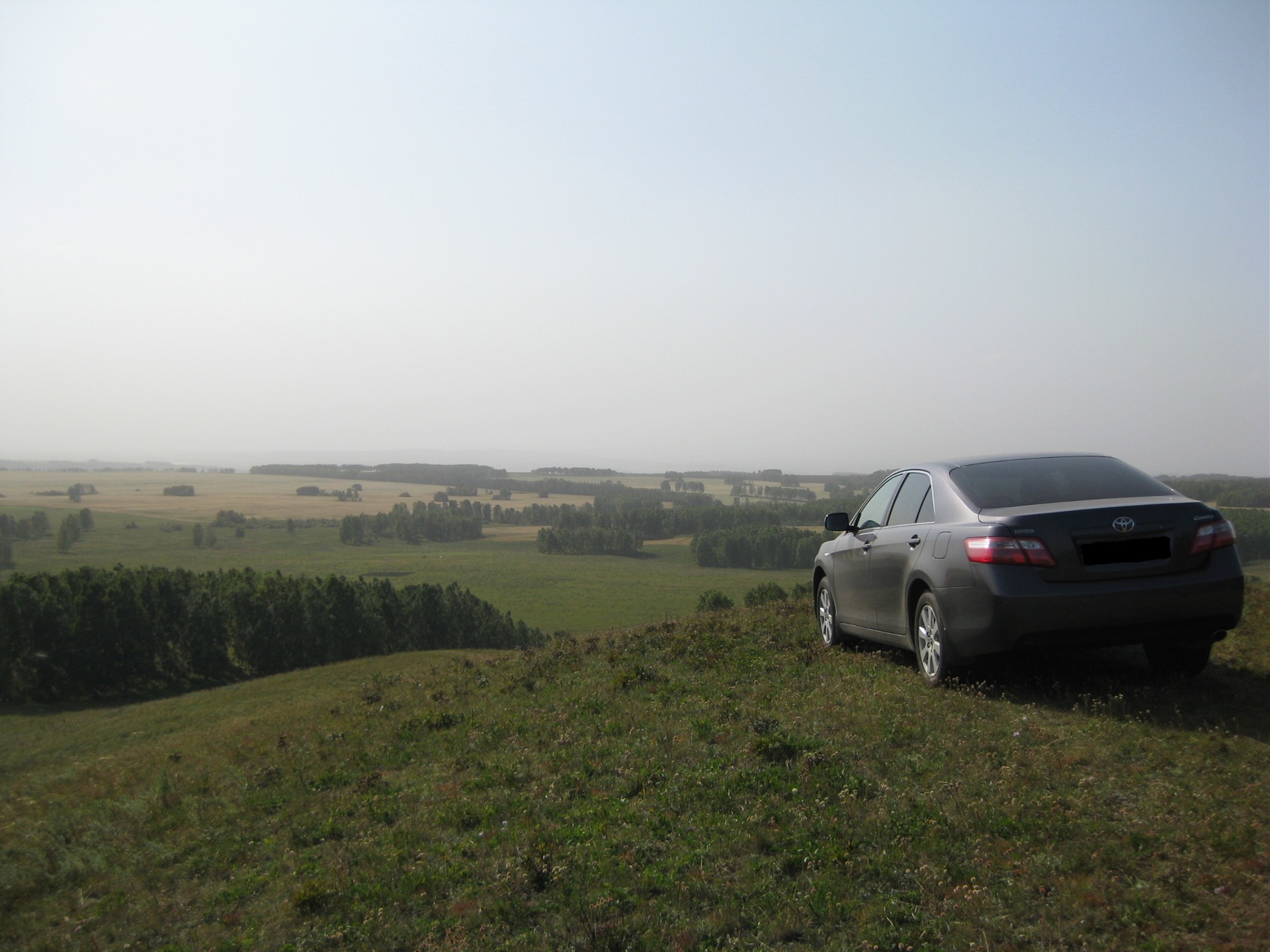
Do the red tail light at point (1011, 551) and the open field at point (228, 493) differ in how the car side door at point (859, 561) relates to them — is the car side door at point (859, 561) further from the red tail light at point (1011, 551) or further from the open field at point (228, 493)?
the open field at point (228, 493)

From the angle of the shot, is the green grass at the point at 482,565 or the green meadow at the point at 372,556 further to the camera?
the green meadow at the point at 372,556

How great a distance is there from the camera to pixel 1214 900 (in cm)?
379

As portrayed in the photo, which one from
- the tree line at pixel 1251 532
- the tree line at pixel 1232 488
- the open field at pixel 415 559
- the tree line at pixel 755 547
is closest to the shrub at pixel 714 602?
the tree line at pixel 1232 488

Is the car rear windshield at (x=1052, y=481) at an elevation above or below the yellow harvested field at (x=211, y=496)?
above

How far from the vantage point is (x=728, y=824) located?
5359mm

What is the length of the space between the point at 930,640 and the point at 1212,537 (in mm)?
2440

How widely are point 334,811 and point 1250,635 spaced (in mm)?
9630

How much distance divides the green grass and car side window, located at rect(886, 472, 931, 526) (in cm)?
6364

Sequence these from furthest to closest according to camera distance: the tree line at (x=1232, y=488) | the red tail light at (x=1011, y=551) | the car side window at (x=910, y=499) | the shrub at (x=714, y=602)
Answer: the shrub at (x=714, y=602) → the tree line at (x=1232, y=488) → the car side window at (x=910, y=499) → the red tail light at (x=1011, y=551)

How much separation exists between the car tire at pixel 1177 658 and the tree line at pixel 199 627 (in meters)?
66.4

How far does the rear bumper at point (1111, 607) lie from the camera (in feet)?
21.1

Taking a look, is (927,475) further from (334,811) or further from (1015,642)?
(334,811)

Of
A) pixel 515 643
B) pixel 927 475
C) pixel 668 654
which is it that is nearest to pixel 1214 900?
pixel 927 475

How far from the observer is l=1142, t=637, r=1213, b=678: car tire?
7117 mm
